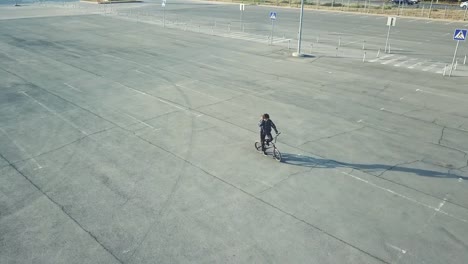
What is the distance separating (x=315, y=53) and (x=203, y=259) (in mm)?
26555

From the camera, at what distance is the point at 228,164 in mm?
13570

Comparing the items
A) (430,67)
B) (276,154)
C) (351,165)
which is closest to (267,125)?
(276,154)

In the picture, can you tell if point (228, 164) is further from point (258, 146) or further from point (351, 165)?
point (351, 165)

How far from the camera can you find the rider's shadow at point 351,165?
1306cm

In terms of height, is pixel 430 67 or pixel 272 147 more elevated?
pixel 430 67

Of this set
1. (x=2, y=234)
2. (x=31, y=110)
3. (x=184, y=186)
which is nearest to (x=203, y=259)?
(x=184, y=186)

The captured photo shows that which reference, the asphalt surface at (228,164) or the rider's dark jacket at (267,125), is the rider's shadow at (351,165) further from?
the rider's dark jacket at (267,125)

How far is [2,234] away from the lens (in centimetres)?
977

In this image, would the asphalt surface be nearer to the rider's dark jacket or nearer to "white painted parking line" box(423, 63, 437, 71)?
"white painted parking line" box(423, 63, 437, 71)

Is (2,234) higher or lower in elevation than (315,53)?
lower

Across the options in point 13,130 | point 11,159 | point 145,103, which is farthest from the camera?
point 145,103

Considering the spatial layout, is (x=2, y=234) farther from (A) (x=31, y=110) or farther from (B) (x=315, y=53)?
(B) (x=315, y=53)

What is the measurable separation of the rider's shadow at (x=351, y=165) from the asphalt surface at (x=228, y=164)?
76mm

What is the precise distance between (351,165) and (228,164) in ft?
14.7
